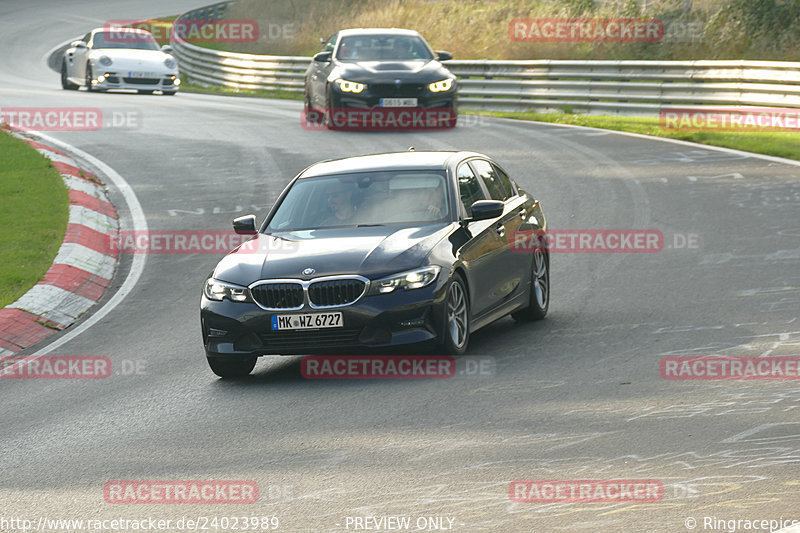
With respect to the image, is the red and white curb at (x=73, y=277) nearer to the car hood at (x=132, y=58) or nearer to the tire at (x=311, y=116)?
the tire at (x=311, y=116)

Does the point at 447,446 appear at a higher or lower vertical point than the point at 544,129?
higher

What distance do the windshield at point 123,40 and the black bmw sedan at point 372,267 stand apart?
2330 cm

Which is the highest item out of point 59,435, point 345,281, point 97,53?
point 345,281

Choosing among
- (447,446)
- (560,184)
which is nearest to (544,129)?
(560,184)

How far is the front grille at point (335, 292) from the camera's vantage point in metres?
8.86

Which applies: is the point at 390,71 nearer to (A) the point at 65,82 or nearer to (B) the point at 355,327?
(A) the point at 65,82

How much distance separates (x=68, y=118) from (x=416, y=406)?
19.0 m

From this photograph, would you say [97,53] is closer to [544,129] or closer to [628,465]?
[544,129]

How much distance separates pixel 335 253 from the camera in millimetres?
9109

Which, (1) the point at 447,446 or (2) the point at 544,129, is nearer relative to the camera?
(1) the point at 447,446

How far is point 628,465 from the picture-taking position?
6371mm

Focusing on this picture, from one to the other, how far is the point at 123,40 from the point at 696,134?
644 inches

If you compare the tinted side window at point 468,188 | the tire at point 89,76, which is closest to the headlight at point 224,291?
the tinted side window at point 468,188

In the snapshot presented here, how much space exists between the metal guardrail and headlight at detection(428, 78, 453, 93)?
4736 millimetres
